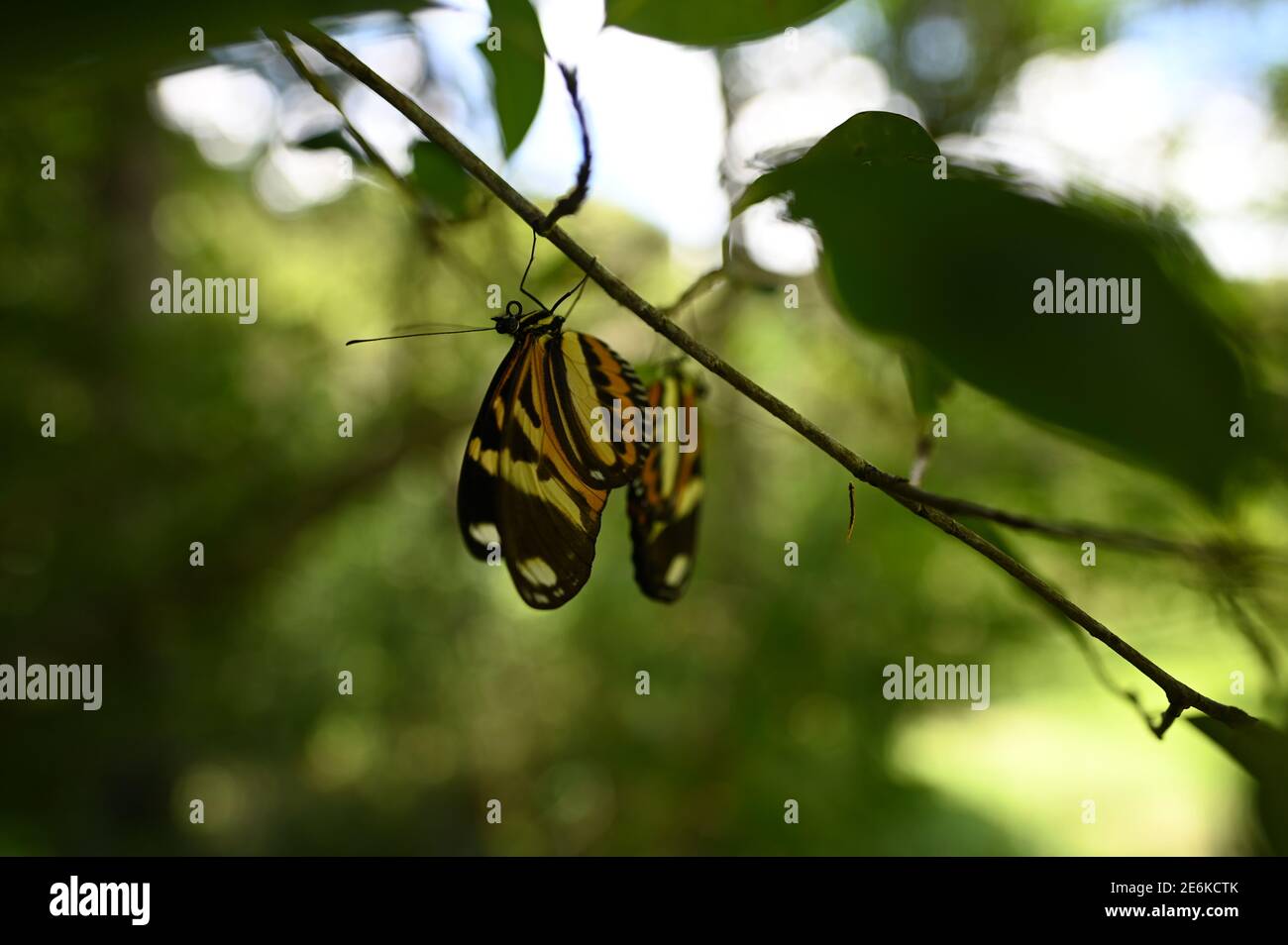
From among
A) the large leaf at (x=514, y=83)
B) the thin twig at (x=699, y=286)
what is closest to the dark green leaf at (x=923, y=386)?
the thin twig at (x=699, y=286)

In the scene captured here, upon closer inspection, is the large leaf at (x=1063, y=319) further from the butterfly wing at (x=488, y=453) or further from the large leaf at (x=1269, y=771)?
the butterfly wing at (x=488, y=453)

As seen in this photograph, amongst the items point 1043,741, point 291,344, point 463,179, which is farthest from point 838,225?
point 1043,741

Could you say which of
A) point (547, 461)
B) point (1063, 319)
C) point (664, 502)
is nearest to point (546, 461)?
point (547, 461)

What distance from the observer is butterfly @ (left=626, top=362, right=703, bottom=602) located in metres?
0.43

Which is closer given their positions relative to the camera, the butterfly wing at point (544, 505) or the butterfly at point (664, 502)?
the butterfly wing at point (544, 505)

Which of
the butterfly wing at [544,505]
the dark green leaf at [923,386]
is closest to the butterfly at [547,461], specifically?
the butterfly wing at [544,505]

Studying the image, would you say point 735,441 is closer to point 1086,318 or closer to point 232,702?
point 232,702

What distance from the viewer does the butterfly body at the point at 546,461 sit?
326 mm

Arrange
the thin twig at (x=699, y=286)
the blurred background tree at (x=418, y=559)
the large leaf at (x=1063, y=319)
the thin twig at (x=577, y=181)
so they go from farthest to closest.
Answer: the blurred background tree at (x=418, y=559) < the thin twig at (x=699, y=286) < the thin twig at (x=577, y=181) < the large leaf at (x=1063, y=319)

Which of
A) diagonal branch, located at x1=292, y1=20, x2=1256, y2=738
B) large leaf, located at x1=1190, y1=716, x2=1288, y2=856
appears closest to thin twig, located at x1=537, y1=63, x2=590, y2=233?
diagonal branch, located at x1=292, y1=20, x2=1256, y2=738

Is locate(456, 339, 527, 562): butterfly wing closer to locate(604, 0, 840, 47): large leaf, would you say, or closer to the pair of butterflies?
the pair of butterflies

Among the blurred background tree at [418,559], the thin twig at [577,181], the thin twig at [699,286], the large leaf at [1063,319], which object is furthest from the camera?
the blurred background tree at [418,559]

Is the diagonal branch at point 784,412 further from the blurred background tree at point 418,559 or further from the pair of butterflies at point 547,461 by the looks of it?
the blurred background tree at point 418,559

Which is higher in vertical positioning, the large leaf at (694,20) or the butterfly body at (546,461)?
the large leaf at (694,20)
